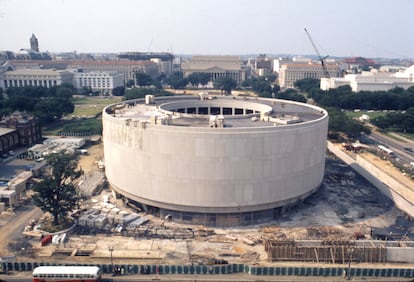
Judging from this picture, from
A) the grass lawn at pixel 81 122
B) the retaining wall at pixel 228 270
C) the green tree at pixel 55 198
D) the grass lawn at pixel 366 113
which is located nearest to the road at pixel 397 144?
the grass lawn at pixel 366 113

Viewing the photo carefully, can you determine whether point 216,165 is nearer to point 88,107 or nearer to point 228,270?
point 228,270

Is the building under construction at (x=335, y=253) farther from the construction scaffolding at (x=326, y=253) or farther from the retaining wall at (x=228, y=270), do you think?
the retaining wall at (x=228, y=270)

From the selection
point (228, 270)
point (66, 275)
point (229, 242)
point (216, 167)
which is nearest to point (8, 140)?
point (66, 275)

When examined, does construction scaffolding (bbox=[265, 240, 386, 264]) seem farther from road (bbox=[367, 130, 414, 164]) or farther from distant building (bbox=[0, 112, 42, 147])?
distant building (bbox=[0, 112, 42, 147])

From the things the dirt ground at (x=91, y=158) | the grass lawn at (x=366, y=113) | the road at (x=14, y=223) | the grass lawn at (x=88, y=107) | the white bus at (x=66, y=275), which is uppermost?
the grass lawn at (x=88, y=107)

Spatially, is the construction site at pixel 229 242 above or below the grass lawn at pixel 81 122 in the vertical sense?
below

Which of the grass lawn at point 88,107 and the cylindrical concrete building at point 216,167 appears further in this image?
the grass lawn at point 88,107

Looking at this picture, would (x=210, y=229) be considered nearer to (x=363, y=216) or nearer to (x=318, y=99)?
(x=363, y=216)
